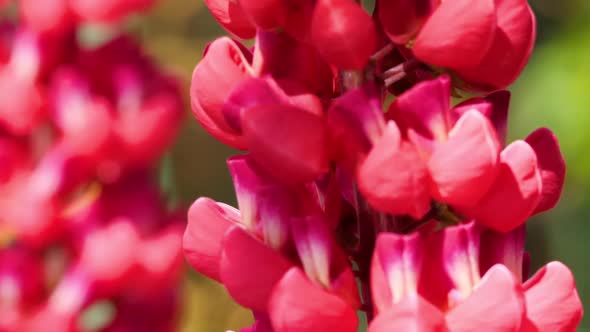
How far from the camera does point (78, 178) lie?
1329mm

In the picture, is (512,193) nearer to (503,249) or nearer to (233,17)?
(503,249)

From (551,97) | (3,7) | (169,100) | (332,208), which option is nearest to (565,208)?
(551,97)

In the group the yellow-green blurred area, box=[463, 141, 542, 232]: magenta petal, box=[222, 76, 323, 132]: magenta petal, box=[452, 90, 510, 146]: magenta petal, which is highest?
box=[222, 76, 323, 132]: magenta petal

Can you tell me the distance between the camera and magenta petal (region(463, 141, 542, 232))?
1.55ft

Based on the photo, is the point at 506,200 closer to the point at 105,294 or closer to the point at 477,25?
the point at 477,25

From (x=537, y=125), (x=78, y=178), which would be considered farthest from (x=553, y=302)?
(x=537, y=125)

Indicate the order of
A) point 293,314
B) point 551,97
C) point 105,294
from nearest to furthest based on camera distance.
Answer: point 293,314, point 105,294, point 551,97

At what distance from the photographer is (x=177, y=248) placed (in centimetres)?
138

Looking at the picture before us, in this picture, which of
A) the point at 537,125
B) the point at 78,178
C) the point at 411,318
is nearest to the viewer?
the point at 411,318

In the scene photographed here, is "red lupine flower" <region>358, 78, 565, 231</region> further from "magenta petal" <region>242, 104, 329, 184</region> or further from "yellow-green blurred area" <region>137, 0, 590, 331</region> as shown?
"yellow-green blurred area" <region>137, 0, 590, 331</region>

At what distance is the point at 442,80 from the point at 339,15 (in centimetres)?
5

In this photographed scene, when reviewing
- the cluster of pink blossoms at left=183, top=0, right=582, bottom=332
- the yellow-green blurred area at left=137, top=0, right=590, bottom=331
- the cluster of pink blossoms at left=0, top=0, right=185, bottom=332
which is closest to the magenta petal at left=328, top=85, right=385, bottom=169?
the cluster of pink blossoms at left=183, top=0, right=582, bottom=332

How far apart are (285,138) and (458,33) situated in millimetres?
77

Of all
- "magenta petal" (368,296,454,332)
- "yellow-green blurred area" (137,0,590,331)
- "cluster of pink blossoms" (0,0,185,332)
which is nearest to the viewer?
"magenta petal" (368,296,454,332)
